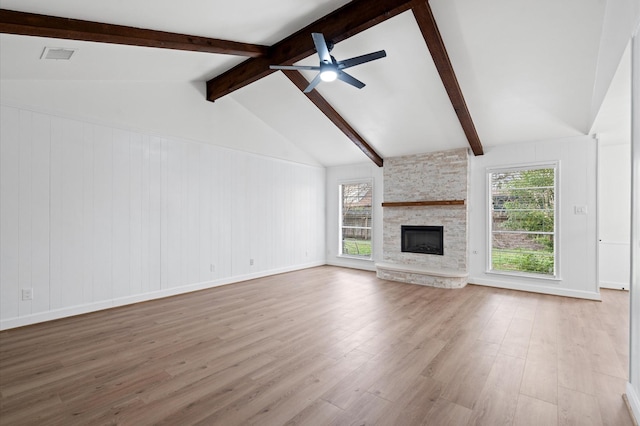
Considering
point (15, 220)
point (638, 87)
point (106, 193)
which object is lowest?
point (15, 220)

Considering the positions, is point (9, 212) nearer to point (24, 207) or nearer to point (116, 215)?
point (24, 207)

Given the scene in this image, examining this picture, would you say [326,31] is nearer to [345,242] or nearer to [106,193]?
[106,193]

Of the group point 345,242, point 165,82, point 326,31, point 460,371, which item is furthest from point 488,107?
point 165,82

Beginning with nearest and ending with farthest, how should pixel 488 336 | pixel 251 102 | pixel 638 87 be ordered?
pixel 638 87
pixel 488 336
pixel 251 102

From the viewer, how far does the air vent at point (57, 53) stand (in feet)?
10.0

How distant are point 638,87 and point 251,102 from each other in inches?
211

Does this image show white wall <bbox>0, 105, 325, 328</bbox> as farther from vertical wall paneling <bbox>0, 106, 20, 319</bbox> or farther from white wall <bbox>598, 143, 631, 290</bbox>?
white wall <bbox>598, 143, 631, 290</bbox>

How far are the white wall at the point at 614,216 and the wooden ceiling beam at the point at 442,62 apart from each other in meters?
2.68

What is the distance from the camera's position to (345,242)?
26.0ft

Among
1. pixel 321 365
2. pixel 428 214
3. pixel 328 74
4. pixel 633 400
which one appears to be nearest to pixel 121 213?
pixel 328 74

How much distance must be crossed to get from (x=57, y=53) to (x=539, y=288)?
748 cm

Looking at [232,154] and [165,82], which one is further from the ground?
[165,82]

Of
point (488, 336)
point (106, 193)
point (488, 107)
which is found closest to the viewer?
point (488, 336)

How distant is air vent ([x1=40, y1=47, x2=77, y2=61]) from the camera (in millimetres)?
3057
